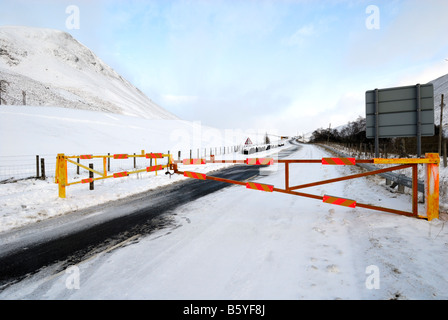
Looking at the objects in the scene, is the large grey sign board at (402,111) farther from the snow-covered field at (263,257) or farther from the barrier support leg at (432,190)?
the barrier support leg at (432,190)

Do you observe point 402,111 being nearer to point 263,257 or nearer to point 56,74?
point 263,257

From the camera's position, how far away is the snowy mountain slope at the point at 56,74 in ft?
273

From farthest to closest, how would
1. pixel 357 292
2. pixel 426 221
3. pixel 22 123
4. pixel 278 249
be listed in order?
pixel 22 123
pixel 426 221
pixel 278 249
pixel 357 292

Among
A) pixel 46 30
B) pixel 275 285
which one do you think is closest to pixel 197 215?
pixel 275 285

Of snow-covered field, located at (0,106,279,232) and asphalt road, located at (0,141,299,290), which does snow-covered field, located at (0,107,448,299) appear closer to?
snow-covered field, located at (0,106,279,232)

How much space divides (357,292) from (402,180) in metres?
5.29

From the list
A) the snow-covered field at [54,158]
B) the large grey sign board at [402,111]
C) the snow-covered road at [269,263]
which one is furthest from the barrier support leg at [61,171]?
the large grey sign board at [402,111]

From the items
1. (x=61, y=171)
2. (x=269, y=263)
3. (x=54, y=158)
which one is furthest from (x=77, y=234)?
(x=54, y=158)

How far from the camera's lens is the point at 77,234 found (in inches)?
197

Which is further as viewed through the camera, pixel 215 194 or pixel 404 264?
pixel 215 194

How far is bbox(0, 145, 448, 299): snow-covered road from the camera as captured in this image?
291cm

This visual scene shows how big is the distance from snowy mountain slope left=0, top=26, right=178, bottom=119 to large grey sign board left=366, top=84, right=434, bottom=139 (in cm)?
8376
